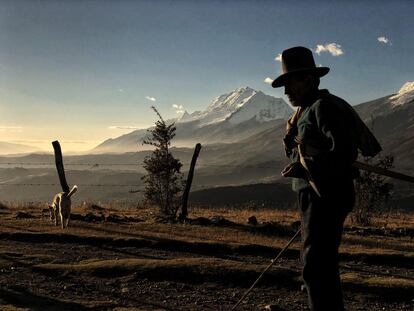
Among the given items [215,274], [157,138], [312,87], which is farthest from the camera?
[157,138]

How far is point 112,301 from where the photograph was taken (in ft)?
24.8

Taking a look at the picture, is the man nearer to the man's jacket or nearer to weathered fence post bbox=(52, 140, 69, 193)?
the man's jacket

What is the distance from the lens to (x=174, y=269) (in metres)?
9.35

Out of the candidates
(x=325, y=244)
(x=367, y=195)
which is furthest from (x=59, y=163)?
(x=325, y=244)

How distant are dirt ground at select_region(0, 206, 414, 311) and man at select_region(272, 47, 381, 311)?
9.38ft

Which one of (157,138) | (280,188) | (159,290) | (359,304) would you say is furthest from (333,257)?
(280,188)

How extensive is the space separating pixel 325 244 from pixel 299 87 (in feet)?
5.09

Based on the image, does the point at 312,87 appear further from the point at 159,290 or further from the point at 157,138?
the point at 157,138

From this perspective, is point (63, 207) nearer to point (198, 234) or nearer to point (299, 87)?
point (198, 234)

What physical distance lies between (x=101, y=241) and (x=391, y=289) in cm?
722

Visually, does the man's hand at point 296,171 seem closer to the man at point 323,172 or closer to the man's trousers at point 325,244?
the man at point 323,172

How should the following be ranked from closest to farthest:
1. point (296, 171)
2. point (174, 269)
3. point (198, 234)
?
point (296, 171), point (174, 269), point (198, 234)

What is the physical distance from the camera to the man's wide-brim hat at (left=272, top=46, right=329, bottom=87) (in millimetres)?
4988

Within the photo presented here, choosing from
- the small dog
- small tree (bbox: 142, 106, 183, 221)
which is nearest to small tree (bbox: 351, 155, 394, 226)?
small tree (bbox: 142, 106, 183, 221)
